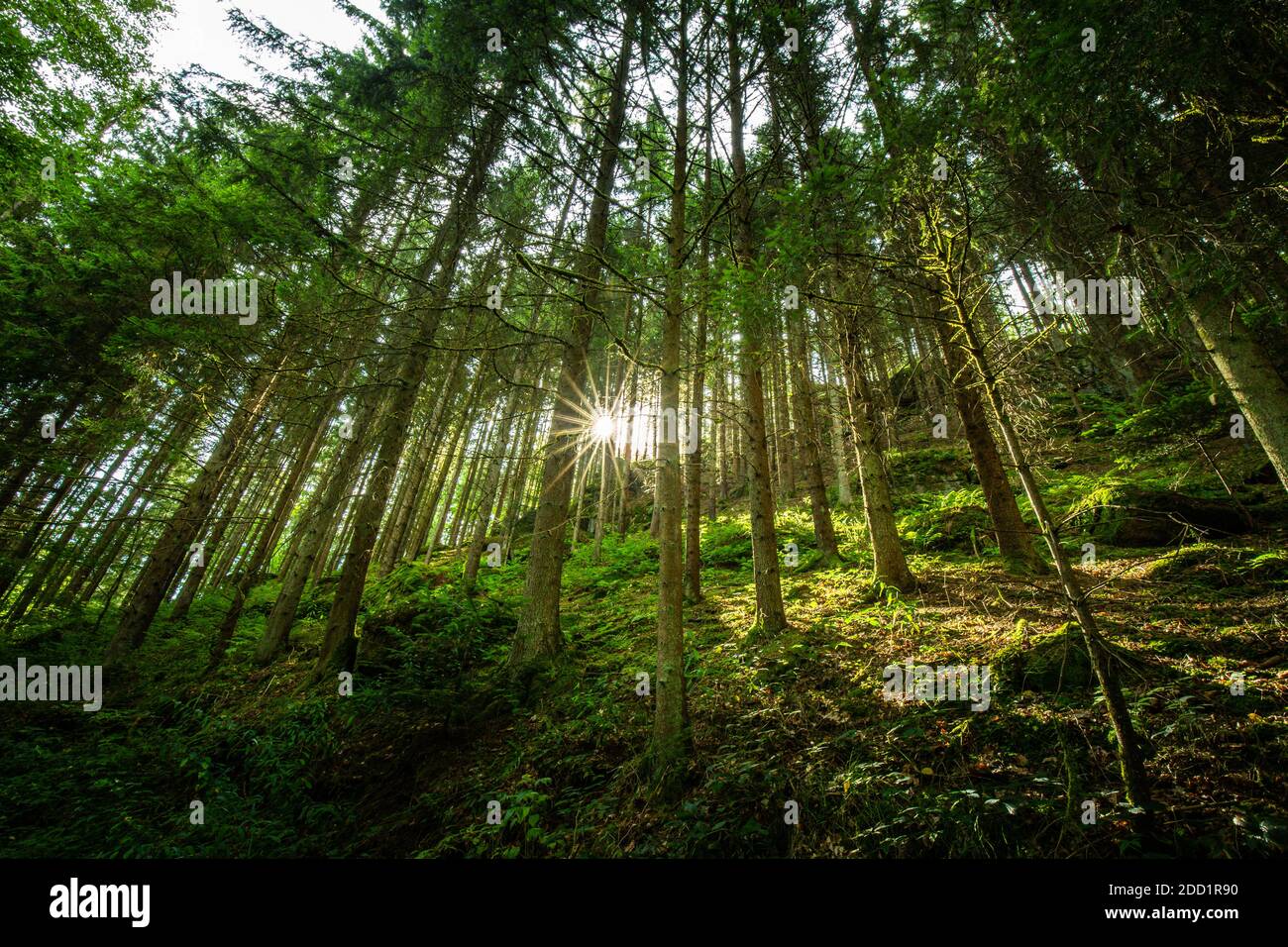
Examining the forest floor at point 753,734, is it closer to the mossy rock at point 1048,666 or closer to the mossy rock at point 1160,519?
the mossy rock at point 1048,666

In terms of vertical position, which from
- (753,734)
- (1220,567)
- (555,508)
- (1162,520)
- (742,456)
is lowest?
(753,734)

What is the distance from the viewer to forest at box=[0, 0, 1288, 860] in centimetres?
345

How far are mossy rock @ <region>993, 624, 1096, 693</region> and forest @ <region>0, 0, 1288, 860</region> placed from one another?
5cm

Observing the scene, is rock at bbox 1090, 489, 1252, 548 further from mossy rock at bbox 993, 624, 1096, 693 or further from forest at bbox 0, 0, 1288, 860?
mossy rock at bbox 993, 624, 1096, 693

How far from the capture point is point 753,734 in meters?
4.36

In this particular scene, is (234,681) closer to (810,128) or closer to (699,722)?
(699,722)

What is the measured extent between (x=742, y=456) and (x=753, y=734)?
3766 millimetres

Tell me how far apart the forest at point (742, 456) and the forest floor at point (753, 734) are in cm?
4

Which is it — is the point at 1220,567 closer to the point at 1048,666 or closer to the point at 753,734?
the point at 1048,666

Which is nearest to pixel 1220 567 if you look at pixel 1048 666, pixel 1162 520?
pixel 1162 520

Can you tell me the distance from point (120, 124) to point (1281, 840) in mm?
27362

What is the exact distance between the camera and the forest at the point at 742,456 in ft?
11.3

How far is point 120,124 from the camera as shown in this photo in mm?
14609
